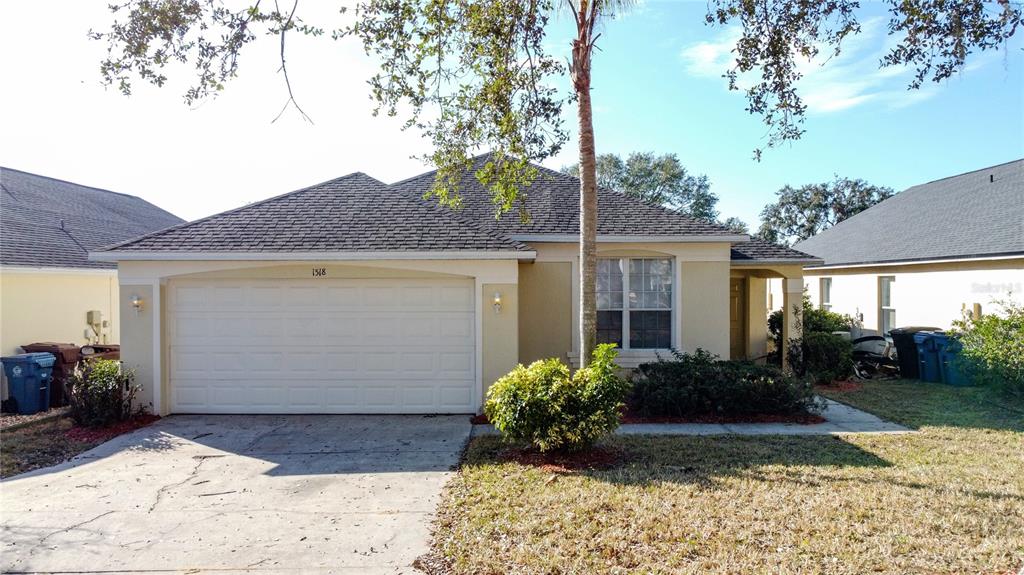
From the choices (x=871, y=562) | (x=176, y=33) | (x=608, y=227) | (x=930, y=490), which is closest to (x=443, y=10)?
(x=176, y=33)

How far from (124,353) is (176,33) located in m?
5.36

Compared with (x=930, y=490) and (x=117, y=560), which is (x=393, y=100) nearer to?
(x=117, y=560)

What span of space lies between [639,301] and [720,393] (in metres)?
2.50

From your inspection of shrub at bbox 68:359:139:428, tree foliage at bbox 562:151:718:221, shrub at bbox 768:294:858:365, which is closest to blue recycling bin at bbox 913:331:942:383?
shrub at bbox 768:294:858:365

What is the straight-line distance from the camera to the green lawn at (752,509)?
165 inches

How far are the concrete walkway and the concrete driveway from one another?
1.88 metres

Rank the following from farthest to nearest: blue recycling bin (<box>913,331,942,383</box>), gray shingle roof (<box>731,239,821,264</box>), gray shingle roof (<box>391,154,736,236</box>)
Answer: blue recycling bin (<box>913,331,942,383</box>)
gray shingle roof (<box>731,239,821,264</box>)
gray shingle roof (<box>391,154,736,236</box>)

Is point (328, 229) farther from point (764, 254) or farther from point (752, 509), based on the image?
point (764, 254)

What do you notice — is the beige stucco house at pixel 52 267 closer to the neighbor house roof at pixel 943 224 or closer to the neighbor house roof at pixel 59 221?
the neighbor house roof at pixel 59 221

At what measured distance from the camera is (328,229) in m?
9.35

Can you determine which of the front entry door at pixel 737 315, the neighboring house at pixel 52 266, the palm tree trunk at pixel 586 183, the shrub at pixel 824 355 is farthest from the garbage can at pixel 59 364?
the shrub at pixel 824 355

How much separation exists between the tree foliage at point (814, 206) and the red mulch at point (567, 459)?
119 feet

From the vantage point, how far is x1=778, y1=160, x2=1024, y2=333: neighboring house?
12.2m

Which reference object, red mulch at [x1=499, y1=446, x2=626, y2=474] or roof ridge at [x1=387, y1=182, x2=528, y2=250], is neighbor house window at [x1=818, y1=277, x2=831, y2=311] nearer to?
roof ridge at [x1=387, y1=182, x2=528, y2=250]
